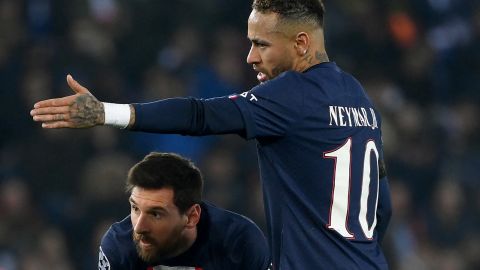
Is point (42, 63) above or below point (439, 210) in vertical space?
above

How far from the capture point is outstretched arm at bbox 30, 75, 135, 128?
3.32m

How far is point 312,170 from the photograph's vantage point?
3736 mm

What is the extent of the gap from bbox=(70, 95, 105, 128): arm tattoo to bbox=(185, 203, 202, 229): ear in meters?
1.00

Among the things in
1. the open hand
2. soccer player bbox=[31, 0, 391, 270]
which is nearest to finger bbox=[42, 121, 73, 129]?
the open hand

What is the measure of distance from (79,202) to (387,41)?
126 inches

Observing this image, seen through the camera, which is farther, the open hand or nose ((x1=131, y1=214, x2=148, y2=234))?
nose ((x1=131, y1=214, x2=148, y2=234))

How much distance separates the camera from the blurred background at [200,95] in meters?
7.68

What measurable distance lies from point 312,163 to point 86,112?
31.6 inches

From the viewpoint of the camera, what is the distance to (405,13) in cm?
968

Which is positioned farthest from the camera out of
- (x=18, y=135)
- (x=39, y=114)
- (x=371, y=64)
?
(x=371, y=64)

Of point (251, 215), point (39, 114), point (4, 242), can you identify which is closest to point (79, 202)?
point (4, 242)

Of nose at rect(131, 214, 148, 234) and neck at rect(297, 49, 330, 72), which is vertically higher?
neck at rect(297, 49, 330, 72)

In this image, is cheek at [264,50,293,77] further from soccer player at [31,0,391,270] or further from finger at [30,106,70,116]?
finger at [30,106,70,116]

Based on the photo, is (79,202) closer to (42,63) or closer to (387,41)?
(42,63)
